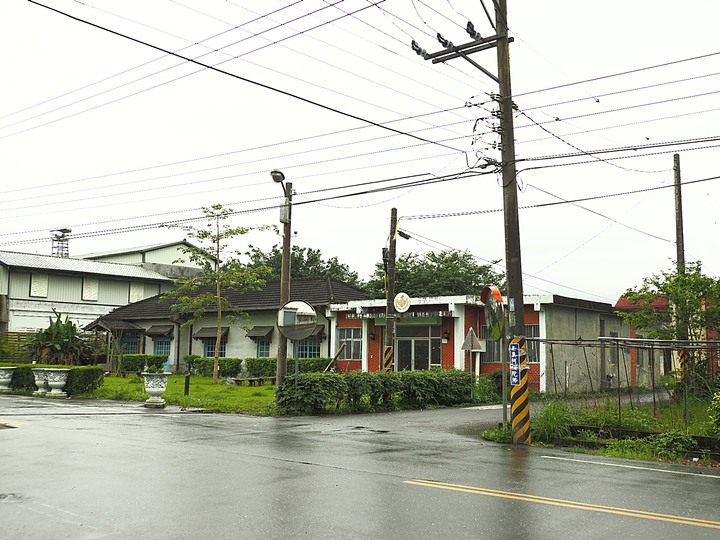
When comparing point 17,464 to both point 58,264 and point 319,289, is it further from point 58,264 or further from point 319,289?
point 58,264

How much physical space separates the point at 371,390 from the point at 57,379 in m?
12.1

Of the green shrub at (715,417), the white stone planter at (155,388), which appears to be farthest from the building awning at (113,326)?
the green shrub at (715,417)

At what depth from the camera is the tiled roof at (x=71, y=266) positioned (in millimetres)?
46000

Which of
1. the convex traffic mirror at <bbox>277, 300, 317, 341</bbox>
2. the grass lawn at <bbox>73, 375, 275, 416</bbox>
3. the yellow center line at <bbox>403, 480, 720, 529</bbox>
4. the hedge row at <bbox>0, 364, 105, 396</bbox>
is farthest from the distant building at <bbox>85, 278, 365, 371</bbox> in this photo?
the yellow center line at <bbox>403, 480, 720, 529</bbox>

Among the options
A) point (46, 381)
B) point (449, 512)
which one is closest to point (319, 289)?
point (46, 381)

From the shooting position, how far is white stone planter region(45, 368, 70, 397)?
2639cm

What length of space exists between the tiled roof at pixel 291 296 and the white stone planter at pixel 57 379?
13211 millimetres

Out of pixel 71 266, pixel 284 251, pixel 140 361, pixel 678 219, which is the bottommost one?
pixel 140 361

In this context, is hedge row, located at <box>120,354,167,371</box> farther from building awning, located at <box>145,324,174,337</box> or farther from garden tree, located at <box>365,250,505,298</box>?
garden tree, located at <box>365,250,505,298</box>

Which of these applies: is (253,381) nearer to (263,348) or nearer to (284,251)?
(263,348)

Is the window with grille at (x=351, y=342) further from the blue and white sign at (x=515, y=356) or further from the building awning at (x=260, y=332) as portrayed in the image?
the blue and white sign at (x=515, y=356)

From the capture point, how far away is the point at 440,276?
51.8m

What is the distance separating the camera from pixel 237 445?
1316 centimetres

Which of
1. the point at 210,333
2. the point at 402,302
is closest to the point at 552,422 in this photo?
the point at 402,302
